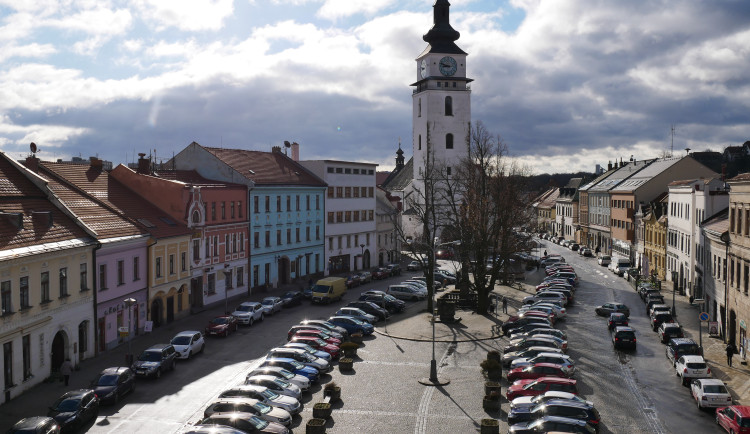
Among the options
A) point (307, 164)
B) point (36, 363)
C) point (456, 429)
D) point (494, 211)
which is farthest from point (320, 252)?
point (456, 429)

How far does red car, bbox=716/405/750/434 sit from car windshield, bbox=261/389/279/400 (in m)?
17.3

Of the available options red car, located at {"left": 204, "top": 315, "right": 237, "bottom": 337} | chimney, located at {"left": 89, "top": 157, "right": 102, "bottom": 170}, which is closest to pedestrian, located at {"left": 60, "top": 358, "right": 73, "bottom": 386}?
red car, located at {"left": 204, "top": 315, "right": 237, "bottom": 337}

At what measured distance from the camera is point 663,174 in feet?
278

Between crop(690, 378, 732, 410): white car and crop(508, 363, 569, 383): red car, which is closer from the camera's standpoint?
crop(690, 378, 732, 410): white car

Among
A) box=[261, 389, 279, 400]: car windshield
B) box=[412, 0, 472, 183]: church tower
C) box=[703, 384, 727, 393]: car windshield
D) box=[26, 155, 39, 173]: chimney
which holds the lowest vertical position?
box=[703, 384, 727, 393]: car windshield

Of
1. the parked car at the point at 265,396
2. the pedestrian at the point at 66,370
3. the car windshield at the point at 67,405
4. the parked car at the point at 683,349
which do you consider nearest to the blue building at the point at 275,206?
the pedestrian at the point at 66,370

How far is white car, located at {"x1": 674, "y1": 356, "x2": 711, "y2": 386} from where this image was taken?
3106 cm

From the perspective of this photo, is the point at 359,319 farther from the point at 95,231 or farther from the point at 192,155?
the point at 192,155

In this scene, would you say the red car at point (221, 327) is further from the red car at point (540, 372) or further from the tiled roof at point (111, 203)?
the red car at point (540, 372)

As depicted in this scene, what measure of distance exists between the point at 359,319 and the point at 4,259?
75.6ft

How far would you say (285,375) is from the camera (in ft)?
96.4

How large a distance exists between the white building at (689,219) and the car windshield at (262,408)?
41.9m

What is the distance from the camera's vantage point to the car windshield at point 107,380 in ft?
89.5

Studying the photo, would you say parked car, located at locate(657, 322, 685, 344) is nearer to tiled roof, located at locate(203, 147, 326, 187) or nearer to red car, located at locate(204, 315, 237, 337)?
red car, located at locate(204, 315, 237, 337)
